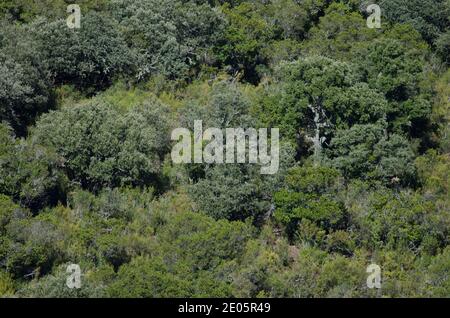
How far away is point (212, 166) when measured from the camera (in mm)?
51969

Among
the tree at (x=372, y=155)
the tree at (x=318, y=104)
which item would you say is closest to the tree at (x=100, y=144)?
the tree at (x=318, y=104)

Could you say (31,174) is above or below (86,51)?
below

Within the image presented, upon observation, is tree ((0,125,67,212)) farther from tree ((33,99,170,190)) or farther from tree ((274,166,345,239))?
tree ((274,166,345,239))

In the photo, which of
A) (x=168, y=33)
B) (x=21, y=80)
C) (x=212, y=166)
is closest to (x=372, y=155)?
(x=212, y=166)

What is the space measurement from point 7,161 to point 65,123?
4428 mm

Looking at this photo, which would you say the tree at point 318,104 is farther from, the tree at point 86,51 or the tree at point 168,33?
the tree at point 86,51

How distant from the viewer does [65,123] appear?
51688mm

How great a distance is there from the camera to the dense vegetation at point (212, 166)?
4444 centimetres

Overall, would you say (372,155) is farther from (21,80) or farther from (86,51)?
(21,80)

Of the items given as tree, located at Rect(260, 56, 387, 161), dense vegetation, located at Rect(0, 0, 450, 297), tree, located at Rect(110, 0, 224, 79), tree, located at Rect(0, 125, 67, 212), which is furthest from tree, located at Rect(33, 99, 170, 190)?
tree, located at Rect(110, 0, 224, 79)

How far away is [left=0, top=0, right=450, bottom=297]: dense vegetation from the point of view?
44.4 meters

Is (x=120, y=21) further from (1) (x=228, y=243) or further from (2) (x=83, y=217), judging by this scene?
(1) (x=228, y=243)

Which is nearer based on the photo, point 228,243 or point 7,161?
point 228,243
